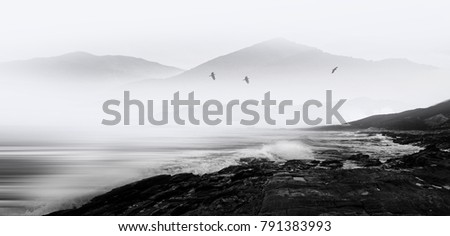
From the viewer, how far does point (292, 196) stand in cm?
1027

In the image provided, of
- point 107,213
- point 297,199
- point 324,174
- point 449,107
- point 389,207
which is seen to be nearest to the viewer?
point 389,207

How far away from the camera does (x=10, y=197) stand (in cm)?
1827

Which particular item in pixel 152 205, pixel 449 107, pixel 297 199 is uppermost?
pixel 449 107

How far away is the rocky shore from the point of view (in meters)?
9.42

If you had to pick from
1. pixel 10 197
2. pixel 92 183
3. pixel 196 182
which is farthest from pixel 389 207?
pixel 10 197

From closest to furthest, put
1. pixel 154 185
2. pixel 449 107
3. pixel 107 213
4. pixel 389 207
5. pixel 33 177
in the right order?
pixel 389 207 → pixel 107 213 → pixel 154 185 → pixel 33 177 → pixel 449 107

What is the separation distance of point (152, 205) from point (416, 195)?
37.1 feet

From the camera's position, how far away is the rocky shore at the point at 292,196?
9.42 metres

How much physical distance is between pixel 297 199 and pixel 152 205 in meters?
6.54

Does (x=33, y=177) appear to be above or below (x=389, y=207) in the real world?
below
